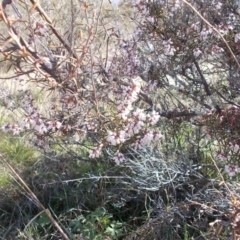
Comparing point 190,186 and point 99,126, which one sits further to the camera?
point 190,186

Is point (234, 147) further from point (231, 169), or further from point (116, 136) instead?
point (116, 136)

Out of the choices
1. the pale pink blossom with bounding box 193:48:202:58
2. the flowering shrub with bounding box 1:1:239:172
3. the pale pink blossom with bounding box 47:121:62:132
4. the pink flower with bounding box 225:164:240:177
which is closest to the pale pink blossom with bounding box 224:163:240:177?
the pink flower with bounding box 225:164:240:177

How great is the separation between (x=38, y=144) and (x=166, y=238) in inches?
41.4

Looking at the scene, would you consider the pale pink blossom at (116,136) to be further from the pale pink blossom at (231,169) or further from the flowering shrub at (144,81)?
the pale pink blossom at (231,169)

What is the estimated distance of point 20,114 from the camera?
16.8 ft

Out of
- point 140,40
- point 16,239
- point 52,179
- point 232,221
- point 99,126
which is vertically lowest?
point 16,239

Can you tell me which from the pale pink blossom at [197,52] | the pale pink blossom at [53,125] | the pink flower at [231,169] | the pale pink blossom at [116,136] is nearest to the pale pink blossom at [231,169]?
the pink flower at [231,169]

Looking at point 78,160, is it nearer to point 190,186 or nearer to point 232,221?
point 190,186

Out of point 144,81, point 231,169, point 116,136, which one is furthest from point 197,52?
point 116,136

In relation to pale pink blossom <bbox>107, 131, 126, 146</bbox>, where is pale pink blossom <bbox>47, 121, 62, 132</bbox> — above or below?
above

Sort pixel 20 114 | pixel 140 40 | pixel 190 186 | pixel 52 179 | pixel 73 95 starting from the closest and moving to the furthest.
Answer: pixel 73 95, pixel 190 186, pixel 140 40, pixel 52 179, pixel 20 114

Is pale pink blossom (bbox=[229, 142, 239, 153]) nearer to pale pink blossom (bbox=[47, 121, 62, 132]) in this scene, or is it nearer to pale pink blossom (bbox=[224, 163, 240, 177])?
pale pink blossom (bbox=[224, 163, 240, 177])

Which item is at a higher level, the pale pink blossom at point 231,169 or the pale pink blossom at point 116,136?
the pale pink blossom at point 116,136

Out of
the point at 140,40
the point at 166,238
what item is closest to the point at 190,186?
the point at 166,238
